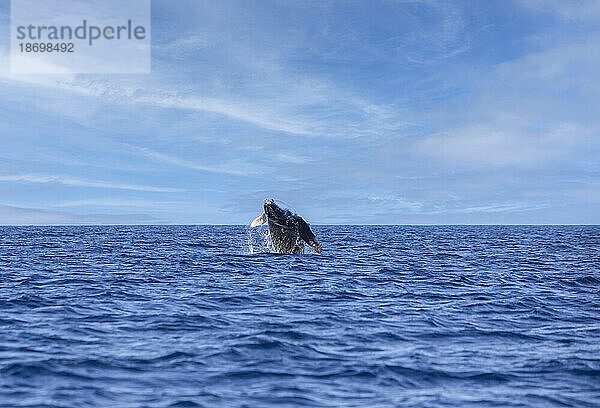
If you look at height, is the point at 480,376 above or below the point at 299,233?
below

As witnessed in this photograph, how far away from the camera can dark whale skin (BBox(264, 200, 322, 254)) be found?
28.4 metres

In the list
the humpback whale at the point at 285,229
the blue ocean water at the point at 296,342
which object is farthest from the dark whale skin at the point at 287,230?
the blue ocean water at the point at 296,342

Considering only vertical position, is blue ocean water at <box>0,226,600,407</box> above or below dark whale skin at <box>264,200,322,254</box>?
below

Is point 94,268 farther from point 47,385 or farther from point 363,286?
point 47,385

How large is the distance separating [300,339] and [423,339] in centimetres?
289

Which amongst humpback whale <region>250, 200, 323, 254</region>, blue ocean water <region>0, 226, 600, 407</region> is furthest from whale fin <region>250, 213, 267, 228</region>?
blue ocean water <region>0, 226, 600, 407</region>

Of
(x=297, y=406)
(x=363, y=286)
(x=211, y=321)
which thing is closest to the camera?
(x=297, y=406)

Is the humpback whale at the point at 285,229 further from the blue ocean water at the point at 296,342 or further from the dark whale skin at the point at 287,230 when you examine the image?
the blue ocean water at the point at 296,342

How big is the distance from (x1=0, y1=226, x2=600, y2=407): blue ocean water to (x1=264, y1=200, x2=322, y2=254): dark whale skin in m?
7.49

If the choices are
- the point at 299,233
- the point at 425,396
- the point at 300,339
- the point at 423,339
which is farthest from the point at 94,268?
the point at 425,396

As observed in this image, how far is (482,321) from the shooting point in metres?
13.5

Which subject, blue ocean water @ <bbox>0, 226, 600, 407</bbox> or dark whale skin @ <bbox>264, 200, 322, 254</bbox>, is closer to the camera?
blue ocean water @ <bbox>0, 226, 600, 407</bbox>

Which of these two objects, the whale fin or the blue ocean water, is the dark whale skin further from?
the blue ocean water

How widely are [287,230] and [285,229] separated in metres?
0.21
